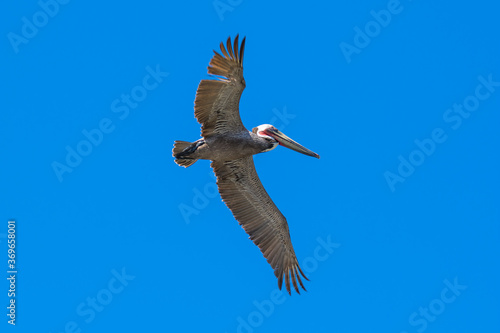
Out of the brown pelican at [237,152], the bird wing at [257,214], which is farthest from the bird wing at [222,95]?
the bird wing at [257,214]

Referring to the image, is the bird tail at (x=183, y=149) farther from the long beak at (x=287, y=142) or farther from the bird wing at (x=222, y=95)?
the long beak at (x=287, y=142)

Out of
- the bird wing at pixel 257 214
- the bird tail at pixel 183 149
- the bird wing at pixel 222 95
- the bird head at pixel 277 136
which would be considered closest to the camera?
the bird wing at pixel 222 95

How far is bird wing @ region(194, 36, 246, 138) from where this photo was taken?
1667 cm

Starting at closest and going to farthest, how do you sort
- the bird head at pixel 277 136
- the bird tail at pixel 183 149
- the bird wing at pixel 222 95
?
the bird wing at pixel 222 95 < the bird tail at pixel 183 149 < the bird head at pixel 277 136

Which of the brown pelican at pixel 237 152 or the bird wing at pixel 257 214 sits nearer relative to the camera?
the brown pelican at pixel 237 152

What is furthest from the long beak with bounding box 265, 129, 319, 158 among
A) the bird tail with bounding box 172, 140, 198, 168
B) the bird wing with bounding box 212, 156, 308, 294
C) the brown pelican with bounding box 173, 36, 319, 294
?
the bird tail with bounding box 172, 140, 198, 168

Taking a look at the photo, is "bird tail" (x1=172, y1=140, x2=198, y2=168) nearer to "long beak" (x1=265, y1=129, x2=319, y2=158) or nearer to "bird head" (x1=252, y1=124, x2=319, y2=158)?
"bird head" (x1=252, y1=124, x2=319, y2=158)

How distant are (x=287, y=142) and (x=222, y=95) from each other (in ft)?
6.98

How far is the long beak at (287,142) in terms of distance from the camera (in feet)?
60.6

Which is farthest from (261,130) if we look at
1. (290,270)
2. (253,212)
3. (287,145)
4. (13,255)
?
(13,255)

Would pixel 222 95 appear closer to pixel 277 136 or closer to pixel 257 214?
pixel 277 136

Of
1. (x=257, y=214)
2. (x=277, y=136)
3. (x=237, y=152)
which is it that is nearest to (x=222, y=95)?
(x=237, y=152)

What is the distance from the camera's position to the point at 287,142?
1853 centimetres

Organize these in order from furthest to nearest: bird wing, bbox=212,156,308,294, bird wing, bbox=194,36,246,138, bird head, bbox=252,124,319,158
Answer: bird wing, bbox=212,156,308,294
bird head, bbox=252,124,319,158
bird wing, bbox=194,36,246,138
